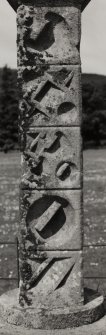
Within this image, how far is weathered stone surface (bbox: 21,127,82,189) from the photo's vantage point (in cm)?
575

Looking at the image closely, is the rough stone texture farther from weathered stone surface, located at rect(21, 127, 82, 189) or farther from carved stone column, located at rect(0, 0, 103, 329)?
weathered stone surface, located at rect(21, 127, 82, 189)

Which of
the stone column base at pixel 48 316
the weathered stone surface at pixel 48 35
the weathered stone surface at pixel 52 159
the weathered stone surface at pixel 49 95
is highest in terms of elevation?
the weathered stone surface at pixel 48 35

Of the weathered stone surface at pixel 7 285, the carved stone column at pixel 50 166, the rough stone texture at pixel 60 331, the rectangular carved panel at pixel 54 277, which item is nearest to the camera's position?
the rough stone texture at pixel 60 331

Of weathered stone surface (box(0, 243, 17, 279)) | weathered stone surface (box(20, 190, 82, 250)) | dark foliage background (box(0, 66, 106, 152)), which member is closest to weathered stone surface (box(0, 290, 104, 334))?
weathered stone surface (box(20, 190, 82, 250))

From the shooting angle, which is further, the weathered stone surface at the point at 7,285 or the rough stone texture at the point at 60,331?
the weathered stone surface at the point at 7,285

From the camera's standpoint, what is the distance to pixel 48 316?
5664 mm

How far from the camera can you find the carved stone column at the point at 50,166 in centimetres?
572

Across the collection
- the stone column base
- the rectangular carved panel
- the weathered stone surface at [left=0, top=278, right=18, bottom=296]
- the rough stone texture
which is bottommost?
the weathered stone surface at [left=0, top=278, right=18, bottom=296]

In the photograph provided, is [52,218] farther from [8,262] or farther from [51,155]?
[8,262]

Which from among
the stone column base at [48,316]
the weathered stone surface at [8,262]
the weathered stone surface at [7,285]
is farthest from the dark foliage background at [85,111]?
the stone column base at [48,316]

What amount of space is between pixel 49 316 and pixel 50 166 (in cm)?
135

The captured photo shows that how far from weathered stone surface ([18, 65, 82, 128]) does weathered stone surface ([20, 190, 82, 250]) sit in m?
0.66

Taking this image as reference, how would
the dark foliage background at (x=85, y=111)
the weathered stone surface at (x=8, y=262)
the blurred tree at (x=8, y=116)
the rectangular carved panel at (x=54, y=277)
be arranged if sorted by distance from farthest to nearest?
the dark foliage background at (x=85, y=111) → the blurred tree at (x=8, y=116) → the weathered stone surface at (x=8, y=262) → the rectangular carved panel at (x=54, y=277)

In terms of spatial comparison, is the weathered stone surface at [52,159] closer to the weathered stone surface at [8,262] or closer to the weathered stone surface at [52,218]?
the weathered stone surface at [52,218]
